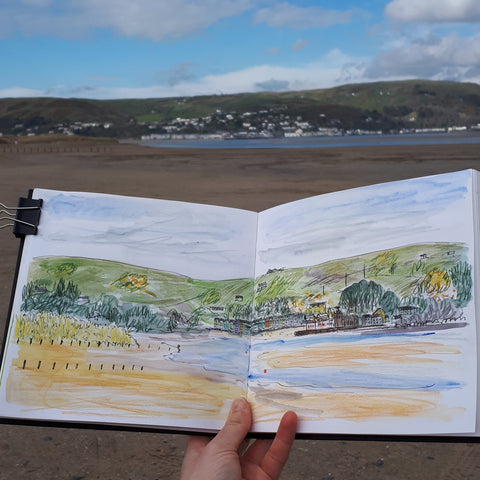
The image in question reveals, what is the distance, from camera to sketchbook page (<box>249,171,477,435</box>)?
1874mm

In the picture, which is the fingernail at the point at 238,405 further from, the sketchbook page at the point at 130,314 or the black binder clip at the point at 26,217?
the black binder clip at the point at 26,217

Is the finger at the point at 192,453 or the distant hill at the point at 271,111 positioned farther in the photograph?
the distant hill at the point at 271,111

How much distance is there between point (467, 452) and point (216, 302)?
2128mm

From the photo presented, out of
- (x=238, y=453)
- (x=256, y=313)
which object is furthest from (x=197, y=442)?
(x=256, y=313)

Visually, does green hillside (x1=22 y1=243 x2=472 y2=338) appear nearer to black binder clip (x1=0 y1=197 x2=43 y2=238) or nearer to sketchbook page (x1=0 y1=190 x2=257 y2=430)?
sketchbook page (x1=0 y1=190 x2=257 y2=430)

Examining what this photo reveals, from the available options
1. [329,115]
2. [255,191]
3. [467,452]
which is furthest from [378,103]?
[467,452]

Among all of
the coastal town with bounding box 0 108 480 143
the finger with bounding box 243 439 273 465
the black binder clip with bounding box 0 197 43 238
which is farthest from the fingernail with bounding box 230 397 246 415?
the coastal town with bounding box 0 108 480 143

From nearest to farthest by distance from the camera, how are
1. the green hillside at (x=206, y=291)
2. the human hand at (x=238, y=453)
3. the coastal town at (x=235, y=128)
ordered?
1. the human hand at (x=238, y=453)
2. the green hillside at (x=206, y=291)
3. the coastal town at (x=235, y=128)

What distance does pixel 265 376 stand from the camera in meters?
2.05

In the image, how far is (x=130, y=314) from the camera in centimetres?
224

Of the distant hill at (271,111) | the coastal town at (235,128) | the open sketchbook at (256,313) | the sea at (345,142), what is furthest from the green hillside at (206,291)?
the distant hill at (271,111)

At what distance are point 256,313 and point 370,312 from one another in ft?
1.33

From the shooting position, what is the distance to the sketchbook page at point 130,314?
6.62 feet

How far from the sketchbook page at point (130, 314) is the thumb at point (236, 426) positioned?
71 millimetres
